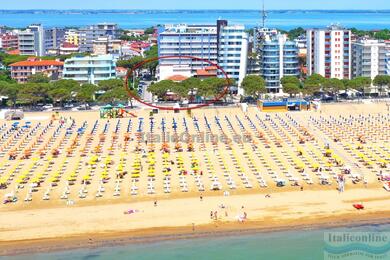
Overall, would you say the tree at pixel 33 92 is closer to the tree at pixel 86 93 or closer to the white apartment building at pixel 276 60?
the tree at pixel 86 93

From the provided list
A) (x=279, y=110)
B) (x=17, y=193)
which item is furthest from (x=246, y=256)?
(x=279, y=110)

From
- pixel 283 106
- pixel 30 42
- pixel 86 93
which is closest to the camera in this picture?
pixel 283 106

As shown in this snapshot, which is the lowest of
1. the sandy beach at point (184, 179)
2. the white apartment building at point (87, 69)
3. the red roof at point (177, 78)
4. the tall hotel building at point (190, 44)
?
the sandy beach at point (184, 179)

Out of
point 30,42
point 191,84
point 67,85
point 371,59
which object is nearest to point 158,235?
point 191,84

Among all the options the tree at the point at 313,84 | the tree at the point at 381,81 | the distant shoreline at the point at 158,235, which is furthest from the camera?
the tree at the point at 381,81

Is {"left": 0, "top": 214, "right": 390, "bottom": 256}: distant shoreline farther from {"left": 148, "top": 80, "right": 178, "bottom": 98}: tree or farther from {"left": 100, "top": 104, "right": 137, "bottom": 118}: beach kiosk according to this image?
{"left": 148, "top": 80, "right": 178, "bottom": 98}: tree

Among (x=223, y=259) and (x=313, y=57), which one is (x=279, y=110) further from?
(x=223, y=259)

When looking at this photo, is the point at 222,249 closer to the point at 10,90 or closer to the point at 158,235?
the point at 158,235

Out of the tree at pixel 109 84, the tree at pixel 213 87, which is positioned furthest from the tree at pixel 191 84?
the tree at pixel 109 84
